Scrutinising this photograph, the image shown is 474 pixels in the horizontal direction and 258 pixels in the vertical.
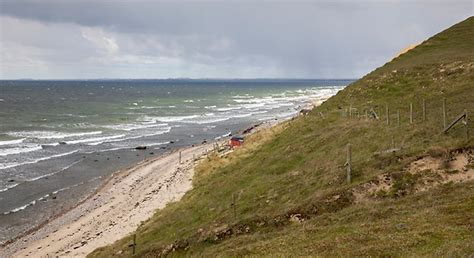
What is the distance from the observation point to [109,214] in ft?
135

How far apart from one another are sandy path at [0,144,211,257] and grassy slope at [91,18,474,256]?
250 centimetres

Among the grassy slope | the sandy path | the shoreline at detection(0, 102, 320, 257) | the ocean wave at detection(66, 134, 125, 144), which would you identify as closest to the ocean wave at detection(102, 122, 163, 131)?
the ocean wave at detection(66, 134, 125, 144)

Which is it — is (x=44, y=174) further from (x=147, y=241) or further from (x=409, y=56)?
(x=409, y=56)

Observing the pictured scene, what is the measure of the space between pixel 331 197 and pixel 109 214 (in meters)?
24.3

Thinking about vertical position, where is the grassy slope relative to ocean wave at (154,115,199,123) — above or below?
above

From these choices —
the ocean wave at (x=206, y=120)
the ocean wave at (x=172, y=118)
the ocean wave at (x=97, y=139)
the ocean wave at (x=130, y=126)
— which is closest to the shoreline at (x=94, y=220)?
the ocean wave at (x=97, y=139)

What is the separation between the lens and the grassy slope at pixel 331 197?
16469 millimetres

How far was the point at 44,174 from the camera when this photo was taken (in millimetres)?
59000

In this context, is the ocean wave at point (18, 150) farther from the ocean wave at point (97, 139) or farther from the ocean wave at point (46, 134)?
the ocean wave at point (46, 134)

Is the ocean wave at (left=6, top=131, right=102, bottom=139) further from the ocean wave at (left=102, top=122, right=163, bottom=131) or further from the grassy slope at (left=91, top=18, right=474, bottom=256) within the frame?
the grassy slope at (left=91, top=18, right=474, bottom=256)

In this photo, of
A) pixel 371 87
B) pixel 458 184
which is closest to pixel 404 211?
pixel 458 184

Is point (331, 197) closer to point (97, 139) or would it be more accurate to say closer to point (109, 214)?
point (109, 214)

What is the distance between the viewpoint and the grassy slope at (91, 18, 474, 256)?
54.0ft

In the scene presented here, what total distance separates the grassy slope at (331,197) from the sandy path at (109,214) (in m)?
2.50
